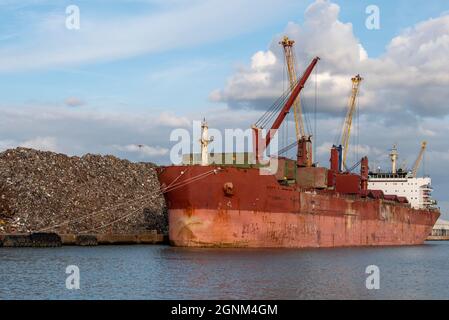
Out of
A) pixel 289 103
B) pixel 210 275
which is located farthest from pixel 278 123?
pixel 210 275

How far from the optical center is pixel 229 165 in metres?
41.3

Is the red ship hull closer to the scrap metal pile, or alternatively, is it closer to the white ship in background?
the scrap metal pile

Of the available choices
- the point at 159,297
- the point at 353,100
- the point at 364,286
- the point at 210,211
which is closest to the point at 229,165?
the point at 210,211

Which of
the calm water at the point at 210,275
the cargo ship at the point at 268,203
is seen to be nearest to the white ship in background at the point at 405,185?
the cargo ship at the point at 268,203

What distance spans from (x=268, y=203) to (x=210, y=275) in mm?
14181

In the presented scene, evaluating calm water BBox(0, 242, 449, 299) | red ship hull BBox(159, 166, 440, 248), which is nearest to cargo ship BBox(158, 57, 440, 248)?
red ship hull BBox(159, 166, 440, 248)

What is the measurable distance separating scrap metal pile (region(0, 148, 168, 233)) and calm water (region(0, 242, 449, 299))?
8.55m

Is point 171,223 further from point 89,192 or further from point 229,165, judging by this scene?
point 89,192

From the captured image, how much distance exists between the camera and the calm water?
24297 mm

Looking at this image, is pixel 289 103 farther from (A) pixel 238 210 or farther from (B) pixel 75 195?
(B) pixel 75 195

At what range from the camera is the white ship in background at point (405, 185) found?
74.4 m

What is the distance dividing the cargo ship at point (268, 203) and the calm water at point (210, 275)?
1.71 metres

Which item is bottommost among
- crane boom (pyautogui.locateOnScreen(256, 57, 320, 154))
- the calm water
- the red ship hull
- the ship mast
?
the calm water

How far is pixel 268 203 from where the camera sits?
138ft
